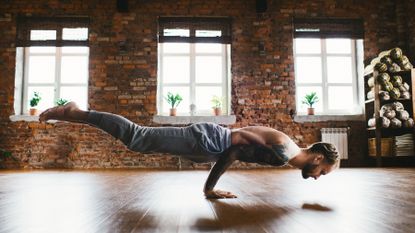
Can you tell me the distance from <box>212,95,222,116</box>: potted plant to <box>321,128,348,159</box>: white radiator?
6.07ft

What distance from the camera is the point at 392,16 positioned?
7.08 meters

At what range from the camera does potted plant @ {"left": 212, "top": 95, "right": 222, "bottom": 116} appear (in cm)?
673

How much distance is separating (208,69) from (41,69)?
3087mm

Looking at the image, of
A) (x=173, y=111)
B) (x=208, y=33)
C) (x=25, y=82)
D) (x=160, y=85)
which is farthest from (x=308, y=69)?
(x=25, y=82)

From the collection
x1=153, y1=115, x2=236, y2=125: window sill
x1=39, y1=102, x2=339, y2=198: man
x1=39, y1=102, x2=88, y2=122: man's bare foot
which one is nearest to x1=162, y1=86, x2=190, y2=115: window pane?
x1=153, y1=115, x2=236, y2=125: window sill

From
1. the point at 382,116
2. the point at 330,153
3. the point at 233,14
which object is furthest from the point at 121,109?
the point at 330,153

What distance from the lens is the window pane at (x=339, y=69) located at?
7.20m

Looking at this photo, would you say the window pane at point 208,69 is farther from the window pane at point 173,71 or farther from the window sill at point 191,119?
the window sill at point 191,119

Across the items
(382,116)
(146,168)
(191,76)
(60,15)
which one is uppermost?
(60,15)

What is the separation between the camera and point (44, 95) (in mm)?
6988

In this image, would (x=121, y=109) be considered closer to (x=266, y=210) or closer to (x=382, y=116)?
(x=382, y=116)

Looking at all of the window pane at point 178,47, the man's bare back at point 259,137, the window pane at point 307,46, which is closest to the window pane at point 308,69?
the window pane at point 307,46

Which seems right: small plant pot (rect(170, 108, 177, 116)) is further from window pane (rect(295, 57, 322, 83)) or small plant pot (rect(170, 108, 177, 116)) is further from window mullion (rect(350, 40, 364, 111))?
window mullion (rect(350, 40, 364, 111))

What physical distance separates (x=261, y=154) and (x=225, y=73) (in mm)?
4892
